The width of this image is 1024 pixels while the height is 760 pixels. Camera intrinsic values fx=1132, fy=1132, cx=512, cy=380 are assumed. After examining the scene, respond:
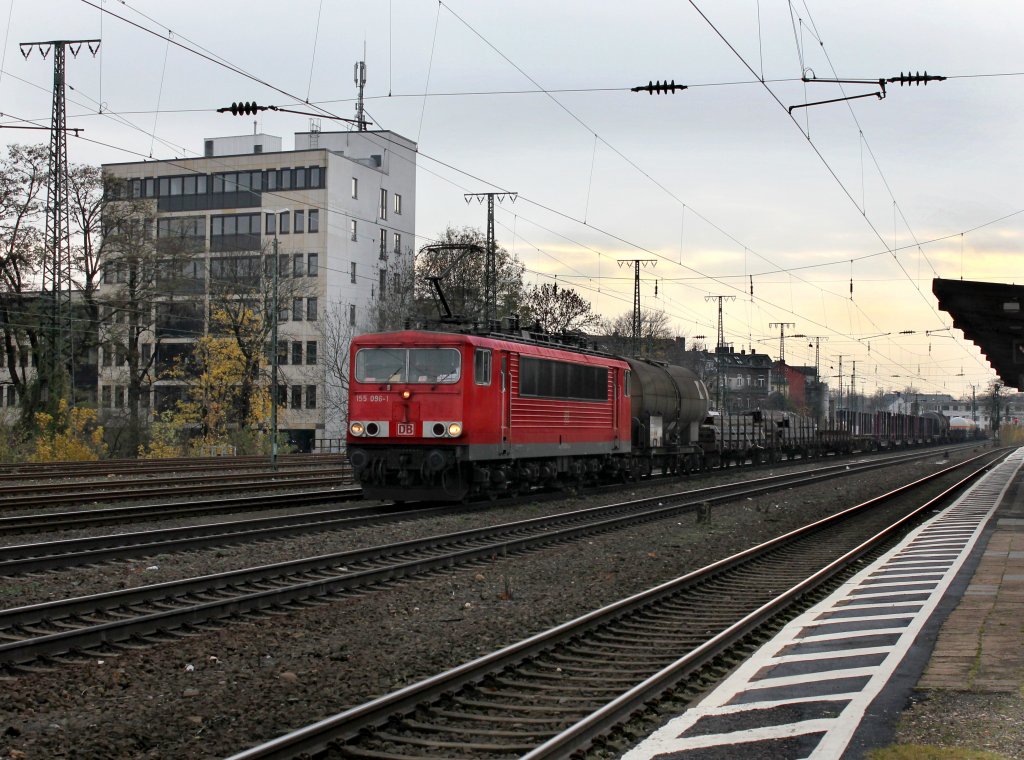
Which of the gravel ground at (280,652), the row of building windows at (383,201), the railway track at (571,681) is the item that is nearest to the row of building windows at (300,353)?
the row of building windows at (383,201)

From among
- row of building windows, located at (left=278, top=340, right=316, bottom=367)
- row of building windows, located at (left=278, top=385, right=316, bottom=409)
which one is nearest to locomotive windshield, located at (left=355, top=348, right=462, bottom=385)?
row of building windows, located at (left=278, top=385, right=316, bottom=409)

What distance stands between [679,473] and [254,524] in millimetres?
23647

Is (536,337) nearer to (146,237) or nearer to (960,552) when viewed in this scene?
(960,552)

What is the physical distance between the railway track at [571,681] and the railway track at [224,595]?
318 cm

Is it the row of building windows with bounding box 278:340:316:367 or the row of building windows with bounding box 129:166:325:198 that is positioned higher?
the row of building windows with bounding box 129:166:325:198

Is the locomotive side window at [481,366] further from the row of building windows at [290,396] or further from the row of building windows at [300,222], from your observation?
the row of building windows at [300,222]

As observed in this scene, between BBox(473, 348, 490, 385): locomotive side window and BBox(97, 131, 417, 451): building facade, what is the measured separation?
150 feet

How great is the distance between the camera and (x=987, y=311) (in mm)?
24125

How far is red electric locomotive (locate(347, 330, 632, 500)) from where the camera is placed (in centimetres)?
2198

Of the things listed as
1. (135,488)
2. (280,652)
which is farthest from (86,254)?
(280,652)

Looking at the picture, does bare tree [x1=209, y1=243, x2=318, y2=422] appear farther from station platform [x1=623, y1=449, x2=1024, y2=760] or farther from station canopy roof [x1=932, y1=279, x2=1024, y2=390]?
station platform [x1=623, y1=449, x2=1024, y2=760]

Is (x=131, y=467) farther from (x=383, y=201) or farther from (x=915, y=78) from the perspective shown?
(x=383, y=201)

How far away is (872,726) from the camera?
22.9 feet

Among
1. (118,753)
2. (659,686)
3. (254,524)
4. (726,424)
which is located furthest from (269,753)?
(726,424)
